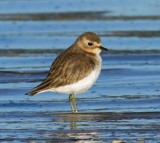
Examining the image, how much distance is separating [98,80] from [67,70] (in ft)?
8.27

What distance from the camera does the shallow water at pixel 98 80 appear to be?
11062 millimetres

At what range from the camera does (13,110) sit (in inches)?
488

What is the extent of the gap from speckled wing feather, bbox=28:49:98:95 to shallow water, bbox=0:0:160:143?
18.7 inches

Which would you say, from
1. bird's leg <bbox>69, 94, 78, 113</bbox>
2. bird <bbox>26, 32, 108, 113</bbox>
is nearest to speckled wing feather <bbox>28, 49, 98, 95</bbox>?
bird <bbox>26, 32, 108, 113</bbox>

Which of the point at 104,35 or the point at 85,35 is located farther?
the point at 104,35

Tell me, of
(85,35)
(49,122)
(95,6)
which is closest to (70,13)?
(95,6)

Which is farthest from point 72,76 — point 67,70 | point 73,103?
point 73,103

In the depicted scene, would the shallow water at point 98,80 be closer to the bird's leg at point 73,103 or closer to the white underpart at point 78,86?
the bird's leg at point 73,103

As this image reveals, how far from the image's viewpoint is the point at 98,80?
48.9 feet

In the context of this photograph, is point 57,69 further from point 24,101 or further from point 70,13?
point 70,13

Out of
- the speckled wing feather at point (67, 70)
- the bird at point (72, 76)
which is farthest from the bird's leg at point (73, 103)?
the speckled wing feather at point (67, 70)

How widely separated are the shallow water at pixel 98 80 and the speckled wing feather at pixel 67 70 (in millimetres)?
474

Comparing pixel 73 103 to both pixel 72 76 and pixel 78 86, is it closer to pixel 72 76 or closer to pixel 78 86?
pixel 78 86

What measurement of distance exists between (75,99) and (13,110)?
3.72ft
